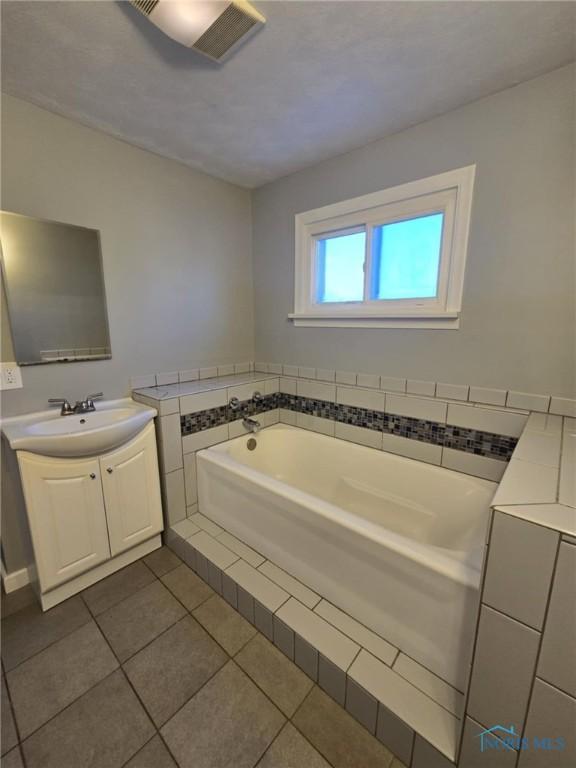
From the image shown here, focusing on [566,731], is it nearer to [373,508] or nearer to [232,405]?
[373,508]

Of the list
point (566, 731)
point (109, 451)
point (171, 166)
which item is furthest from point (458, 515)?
point (171, 166)

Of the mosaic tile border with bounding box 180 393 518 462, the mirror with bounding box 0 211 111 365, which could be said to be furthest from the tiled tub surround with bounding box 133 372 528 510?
the mirror with bounding box 0 211 111 365

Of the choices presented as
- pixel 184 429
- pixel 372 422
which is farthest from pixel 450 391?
pixel 184 429

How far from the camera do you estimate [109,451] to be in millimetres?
1565

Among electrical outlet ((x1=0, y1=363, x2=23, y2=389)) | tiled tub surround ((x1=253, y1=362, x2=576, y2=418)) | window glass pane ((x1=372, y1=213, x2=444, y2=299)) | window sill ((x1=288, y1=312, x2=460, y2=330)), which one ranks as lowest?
tiled tub surround ((x1=253, y1=362, x2=576, y2=418))

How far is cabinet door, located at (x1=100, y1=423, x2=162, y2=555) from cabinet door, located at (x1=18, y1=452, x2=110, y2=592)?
0.16 feet

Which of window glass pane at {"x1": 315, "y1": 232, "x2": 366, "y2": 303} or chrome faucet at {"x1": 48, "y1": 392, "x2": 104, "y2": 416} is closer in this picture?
chrome faucet at {"x1": 48, "y1": 392, "x2": 104, "y2": 416}

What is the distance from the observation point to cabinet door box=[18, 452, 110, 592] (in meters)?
1.36

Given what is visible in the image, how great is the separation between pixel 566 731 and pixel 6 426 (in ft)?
7.27

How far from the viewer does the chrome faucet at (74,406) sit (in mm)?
1634

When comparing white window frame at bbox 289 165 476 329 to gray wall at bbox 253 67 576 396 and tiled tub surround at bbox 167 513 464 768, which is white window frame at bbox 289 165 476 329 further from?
tiled tub surround at bbox 167 513 464 768

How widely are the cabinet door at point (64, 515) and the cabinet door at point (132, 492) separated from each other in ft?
0.16

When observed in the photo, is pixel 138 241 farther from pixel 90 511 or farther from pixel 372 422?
pixel 372 422

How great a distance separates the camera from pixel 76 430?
59.9 inches
